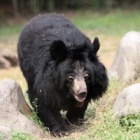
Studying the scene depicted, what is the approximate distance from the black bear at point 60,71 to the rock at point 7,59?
5613 mm

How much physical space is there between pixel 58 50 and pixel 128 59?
228 centimetres

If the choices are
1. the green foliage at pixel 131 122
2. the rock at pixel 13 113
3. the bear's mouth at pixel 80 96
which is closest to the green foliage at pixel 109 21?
the rock at pixel 13 113

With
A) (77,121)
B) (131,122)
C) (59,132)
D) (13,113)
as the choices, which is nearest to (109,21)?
(77,121)

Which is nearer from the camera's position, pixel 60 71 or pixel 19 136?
pixel 19 136

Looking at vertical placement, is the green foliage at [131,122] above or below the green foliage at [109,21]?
above

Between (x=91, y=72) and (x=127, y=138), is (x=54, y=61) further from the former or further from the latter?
(x=127, y=138)

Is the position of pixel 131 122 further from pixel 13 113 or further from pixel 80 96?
pixel 13 113

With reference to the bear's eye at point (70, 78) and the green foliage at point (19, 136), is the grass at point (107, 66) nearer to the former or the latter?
the green foliage at point (19, 136)

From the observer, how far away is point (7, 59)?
1196cm

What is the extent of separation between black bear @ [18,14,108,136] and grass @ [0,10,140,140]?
25 centimetres

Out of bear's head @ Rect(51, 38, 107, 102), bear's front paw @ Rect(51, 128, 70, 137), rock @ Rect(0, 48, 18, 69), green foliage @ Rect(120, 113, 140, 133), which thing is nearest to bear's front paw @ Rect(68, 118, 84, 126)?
bear's front paw @ Rect(51, 128, 70, 137)

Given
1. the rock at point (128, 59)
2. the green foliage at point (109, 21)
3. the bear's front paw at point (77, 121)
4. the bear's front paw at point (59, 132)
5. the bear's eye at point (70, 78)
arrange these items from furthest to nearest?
the green foliage at point (109, 21)
the rock at point (128, 59)
the bear's front paw at point (77, 121)
the bear's front paw at point (59, 132)
the bear's eye at point (70, 78)

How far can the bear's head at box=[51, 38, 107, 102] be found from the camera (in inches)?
203

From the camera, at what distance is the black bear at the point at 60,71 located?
5.23 m
